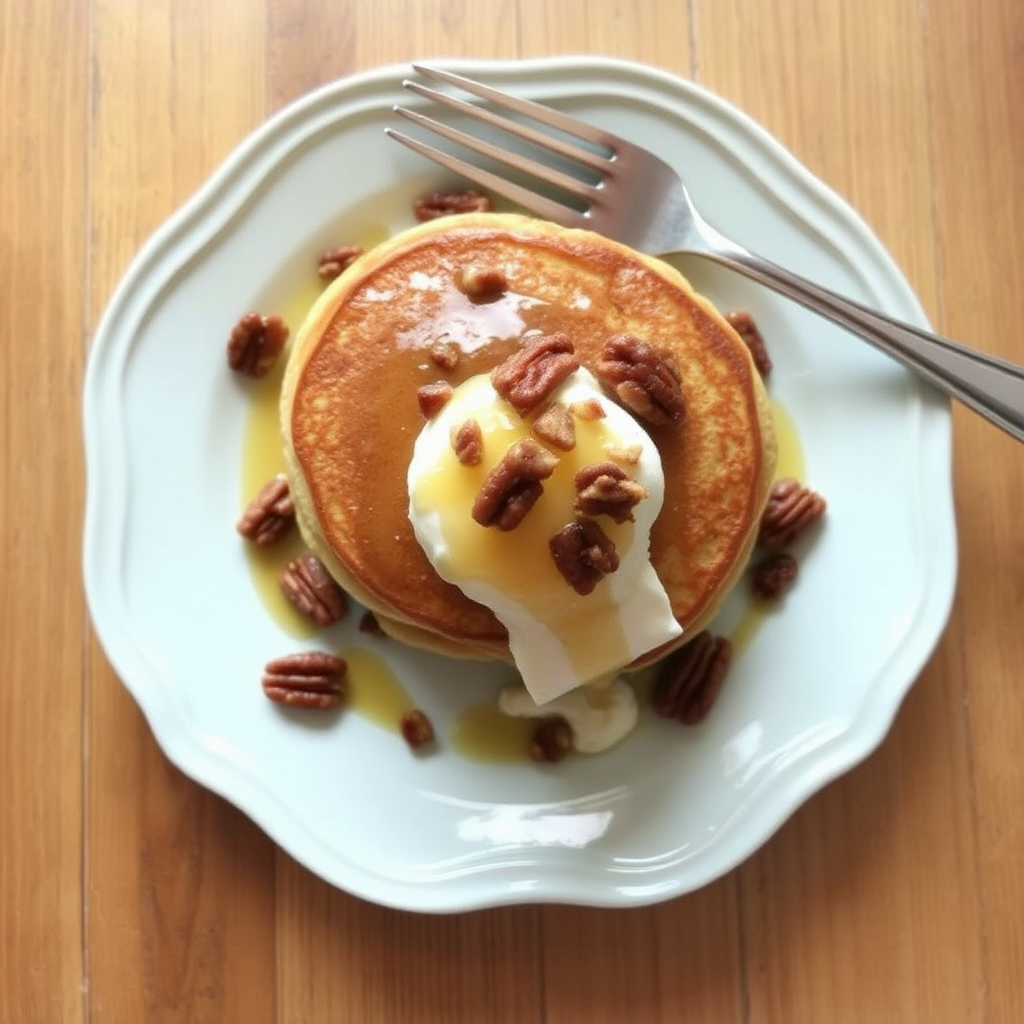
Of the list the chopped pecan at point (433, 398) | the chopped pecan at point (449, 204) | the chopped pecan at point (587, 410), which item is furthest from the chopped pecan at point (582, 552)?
the chopped pecan at point (449, 204)

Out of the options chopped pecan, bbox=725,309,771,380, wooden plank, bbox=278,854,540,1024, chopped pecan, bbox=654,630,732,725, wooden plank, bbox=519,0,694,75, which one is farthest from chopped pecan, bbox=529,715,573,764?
wooden plank, bbox=519,0,694,75

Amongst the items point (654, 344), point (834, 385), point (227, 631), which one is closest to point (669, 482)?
point (654, 344)

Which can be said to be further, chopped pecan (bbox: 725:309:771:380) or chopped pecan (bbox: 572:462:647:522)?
chopped pecan (bbox: 725:309:771:380)

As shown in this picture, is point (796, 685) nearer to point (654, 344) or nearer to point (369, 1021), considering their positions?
point (654, 344)

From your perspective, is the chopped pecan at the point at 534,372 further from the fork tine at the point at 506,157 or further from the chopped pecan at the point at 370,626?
the chopped pecan at the point at 370,626

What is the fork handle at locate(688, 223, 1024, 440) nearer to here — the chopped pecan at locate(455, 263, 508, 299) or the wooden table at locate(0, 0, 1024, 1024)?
the wooden table at locate(0, 0, 1024, 1024)

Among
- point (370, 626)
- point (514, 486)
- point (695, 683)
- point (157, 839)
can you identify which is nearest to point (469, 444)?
point (514, 486)

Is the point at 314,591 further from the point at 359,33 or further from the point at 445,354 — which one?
the point at 359,33
